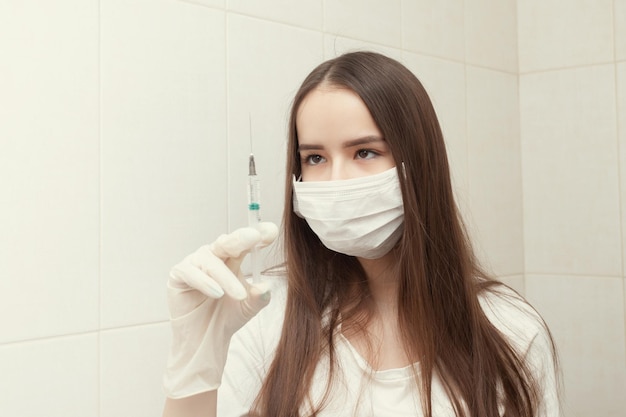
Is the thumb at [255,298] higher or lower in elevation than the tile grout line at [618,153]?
lower

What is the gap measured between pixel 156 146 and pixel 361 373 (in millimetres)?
547

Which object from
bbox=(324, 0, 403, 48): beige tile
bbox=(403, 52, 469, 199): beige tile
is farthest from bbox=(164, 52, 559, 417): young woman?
bbox=(403, 52, 469, 199): beige tile

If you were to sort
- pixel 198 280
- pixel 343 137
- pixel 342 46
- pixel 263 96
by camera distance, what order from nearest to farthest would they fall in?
pixel 198 280
pixel 343 137
pixel 263 96
pixel 342 46

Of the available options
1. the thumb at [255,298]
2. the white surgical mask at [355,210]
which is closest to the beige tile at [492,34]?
the white surgical mask at [355,210]

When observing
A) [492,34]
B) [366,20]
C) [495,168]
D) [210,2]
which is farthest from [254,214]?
[492,34]

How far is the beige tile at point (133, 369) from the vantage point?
1.10 meters

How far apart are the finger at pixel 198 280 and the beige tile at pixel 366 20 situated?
79cm

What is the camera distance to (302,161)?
1.19 m

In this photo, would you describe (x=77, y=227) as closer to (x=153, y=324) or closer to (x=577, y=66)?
(x=153, y=324)

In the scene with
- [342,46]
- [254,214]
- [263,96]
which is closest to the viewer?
[254,214]

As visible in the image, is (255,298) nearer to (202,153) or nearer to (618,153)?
(202,153)

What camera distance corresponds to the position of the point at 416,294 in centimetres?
117

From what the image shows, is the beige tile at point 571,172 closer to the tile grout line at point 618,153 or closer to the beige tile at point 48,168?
the tile grout line at point 618,153

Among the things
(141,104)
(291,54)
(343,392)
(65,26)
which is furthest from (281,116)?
(343,392)
